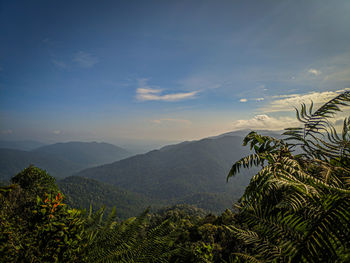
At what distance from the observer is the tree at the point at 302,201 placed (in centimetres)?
89

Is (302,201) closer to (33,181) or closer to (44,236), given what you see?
(44,236)

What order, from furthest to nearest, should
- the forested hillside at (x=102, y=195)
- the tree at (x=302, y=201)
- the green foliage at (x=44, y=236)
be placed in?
the forested hillside at (x=102, y=195) < the green foliage at (x=44, y=236) < the tree at (x=302, y=201)

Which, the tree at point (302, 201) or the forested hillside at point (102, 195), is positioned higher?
the tree at point (302, 201)

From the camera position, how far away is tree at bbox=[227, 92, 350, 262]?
0.89m

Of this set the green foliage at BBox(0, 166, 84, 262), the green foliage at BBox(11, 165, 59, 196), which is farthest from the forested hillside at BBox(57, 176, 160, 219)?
the green foliage at BBox(0, 166, 84, 262)

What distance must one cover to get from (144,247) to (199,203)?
137572mm

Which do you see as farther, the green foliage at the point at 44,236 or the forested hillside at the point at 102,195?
the forested hillside at the point at 102,195

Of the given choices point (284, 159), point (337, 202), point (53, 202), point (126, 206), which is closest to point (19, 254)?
point (53, 202)

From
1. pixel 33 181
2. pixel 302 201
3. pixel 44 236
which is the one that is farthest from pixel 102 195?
pixel 302 201

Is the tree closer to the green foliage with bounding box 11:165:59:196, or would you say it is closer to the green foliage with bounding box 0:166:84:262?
the green foliage with bounding box 0:166:84:262

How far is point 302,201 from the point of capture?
1446mm

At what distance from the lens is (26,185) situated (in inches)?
501

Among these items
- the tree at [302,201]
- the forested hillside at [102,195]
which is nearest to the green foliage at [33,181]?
the tree at [302,201]

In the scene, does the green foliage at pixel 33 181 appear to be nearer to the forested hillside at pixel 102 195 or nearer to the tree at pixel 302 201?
the tree at pixel 302 201
